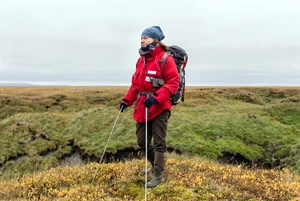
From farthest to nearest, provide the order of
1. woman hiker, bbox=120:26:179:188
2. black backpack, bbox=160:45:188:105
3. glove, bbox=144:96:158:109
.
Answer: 1. black backpack, bbox=160:45:188:105
2. woman hiker, bbox=120:26:179:188
3. glove, bbox=144:96:158:109

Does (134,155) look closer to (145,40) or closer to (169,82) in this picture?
(169,82)

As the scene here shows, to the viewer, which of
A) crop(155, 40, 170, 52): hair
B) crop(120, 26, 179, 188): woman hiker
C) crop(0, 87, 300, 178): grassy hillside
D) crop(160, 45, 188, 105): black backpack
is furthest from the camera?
crop(0, 87, 300, 178): grassy hillside

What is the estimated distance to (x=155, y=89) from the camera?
6.71 m

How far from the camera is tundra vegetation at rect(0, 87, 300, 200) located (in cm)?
688

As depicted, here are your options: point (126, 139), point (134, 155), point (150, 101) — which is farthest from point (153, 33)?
point (126, 139)

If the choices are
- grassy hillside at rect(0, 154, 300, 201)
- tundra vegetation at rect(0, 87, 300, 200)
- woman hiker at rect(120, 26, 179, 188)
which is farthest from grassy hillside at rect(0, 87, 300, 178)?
woman hiker at rect(120, 26, 179, 188)

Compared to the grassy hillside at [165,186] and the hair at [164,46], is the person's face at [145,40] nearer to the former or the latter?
the hair at [164,46]

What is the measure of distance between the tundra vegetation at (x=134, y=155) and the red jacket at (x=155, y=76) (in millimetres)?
2030

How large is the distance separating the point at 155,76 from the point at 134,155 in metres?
12.9

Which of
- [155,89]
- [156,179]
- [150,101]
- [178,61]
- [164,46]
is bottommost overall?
[156,179]

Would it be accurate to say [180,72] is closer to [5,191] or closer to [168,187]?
[168,187]

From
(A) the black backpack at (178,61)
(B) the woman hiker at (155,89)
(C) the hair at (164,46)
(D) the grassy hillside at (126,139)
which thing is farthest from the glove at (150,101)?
(D) the grassy hillside at (126,139)

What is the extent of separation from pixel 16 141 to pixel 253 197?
65.9 ft

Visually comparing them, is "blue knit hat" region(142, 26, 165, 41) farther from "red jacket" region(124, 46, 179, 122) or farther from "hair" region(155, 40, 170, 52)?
"red jacket" region(124, 46, 179, 122)
